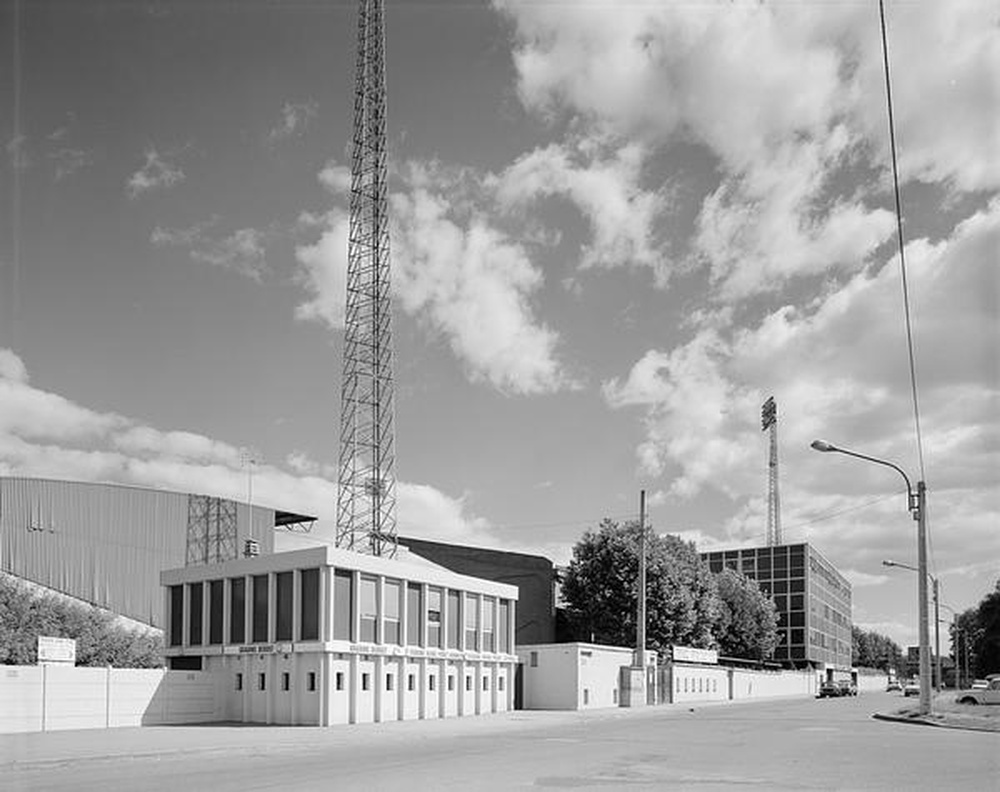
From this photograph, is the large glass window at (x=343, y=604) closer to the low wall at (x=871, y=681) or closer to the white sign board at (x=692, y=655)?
the white sign board at (x=692, y=655)

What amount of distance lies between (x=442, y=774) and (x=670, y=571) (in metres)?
58.0

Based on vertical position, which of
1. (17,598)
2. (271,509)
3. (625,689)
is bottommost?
(625,689)

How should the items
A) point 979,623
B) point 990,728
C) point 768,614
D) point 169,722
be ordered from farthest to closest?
1. point 979,623
2. point 768,614
3. point 169,722
4. point 990,728

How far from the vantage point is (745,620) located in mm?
100750

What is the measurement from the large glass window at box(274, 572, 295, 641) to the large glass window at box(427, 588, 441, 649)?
285 inches

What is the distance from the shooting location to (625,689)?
63.1 m

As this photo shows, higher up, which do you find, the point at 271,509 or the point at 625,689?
the point at 271,509

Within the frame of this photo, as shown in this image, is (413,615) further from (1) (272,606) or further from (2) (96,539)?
(2) (96,539)

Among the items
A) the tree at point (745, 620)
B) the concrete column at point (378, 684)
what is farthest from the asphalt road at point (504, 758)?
the tree at point (745, 620)

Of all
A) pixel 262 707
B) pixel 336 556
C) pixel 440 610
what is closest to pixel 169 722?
pixel 262 707

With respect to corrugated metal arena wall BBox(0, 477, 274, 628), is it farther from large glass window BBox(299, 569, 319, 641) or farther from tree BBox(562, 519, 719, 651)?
large glass window BBox(299, 569, 319, 641)

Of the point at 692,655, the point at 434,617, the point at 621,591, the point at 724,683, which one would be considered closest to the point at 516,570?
the point at 621,591

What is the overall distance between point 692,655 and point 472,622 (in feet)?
101

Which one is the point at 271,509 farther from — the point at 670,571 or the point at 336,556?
the point at 336,556
